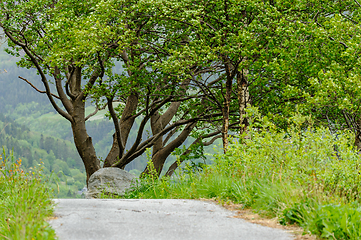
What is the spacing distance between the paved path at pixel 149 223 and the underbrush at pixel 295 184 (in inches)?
17.7

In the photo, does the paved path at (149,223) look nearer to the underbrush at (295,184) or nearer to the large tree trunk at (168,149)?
the underbrush at (295,184)

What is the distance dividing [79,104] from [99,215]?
11.0 meters

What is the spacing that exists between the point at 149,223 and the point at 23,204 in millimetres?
1527

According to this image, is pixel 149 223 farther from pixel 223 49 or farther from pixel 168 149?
pixel 168 149

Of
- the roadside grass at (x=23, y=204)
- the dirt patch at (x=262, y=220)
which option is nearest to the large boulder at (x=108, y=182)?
the roadside grass at (x=23, y=204)

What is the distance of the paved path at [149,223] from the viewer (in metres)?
3.48

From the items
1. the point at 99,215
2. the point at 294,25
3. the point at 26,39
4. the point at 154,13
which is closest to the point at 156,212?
the point at 99,215

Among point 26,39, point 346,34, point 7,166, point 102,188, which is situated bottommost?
point 102,188

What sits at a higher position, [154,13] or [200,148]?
[154,13]

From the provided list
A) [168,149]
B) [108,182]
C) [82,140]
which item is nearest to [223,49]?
[108,182]

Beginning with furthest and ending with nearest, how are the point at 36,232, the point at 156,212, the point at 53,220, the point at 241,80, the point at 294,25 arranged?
the point at 241,80
the point at 294,25
the point at 156,212
the point at 53,220
the point at 36,232

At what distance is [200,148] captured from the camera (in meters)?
12.9

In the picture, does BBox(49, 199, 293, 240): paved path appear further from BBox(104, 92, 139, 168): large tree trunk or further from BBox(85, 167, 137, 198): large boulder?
BBox(104, 92, 139, 168): large tree trunk

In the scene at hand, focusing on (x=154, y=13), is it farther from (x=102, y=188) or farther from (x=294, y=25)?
(x=102, y=188)
